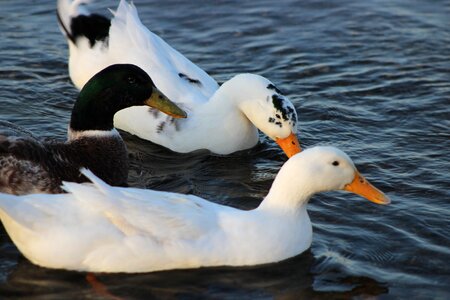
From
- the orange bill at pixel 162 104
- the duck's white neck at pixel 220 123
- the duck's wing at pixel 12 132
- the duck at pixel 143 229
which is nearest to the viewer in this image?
the duck at pixel 143 229

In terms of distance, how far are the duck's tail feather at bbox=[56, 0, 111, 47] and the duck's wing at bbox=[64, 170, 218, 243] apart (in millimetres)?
3586

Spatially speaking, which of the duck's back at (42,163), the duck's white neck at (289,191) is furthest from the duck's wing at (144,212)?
the duck's back at (42,163)

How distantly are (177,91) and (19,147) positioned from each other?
6.87 ft

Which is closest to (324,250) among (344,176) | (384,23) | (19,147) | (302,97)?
(344,176)

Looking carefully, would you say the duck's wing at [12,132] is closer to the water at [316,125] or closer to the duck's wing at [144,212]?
the water at [316,125]

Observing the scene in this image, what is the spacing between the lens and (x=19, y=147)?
23.4ft

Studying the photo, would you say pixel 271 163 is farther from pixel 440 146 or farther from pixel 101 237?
pixel 101 237

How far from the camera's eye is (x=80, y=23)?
9.70 m

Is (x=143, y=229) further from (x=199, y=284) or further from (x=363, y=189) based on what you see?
(x=363, y=189)

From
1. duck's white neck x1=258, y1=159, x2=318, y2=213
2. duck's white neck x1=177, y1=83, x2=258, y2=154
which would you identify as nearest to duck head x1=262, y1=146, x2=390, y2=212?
duck's white neck x1=258, y1=159, x2=318, y2=213

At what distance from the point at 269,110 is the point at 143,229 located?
249 centimetres

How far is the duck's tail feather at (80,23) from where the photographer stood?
9.69 m

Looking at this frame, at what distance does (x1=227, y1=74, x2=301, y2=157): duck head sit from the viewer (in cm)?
838

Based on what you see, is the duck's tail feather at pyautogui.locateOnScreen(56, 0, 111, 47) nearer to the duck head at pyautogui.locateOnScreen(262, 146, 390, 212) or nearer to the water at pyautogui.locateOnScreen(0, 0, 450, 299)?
the water at pyautogui.locateOnScreen(0, 0, 450, 299)
